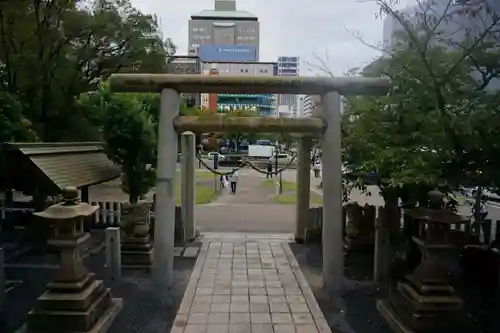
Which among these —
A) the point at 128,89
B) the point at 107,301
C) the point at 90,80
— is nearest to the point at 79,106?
the point at 90,80

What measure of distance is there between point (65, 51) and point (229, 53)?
78.5 m

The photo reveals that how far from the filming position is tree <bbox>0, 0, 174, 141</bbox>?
47.8ft

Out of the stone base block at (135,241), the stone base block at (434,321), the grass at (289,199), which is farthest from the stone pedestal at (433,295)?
the grass at (289,199)

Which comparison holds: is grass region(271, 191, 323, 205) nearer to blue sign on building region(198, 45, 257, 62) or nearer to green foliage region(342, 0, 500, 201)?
green foliage region(342, 0, 500, 201)

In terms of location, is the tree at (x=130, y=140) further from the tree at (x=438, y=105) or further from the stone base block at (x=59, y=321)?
the tree at (x=438, y=105)

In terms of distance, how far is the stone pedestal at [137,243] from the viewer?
31.2 feet

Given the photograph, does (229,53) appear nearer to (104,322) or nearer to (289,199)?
(289,199)

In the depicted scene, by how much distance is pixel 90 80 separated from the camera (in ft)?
57.9

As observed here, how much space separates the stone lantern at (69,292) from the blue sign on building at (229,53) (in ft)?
280

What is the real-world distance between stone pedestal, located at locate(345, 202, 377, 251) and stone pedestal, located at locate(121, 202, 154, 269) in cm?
434

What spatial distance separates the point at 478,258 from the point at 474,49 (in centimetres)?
447

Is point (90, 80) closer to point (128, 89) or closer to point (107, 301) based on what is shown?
point (128, 89)

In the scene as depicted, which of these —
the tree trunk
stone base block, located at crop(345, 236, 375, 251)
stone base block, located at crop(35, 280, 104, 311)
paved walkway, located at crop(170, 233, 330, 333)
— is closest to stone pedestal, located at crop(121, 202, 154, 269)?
paved walkway, located at crop(170, 233, 330, 333)

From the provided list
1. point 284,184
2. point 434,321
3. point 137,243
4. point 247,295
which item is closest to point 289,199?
point 284,184
